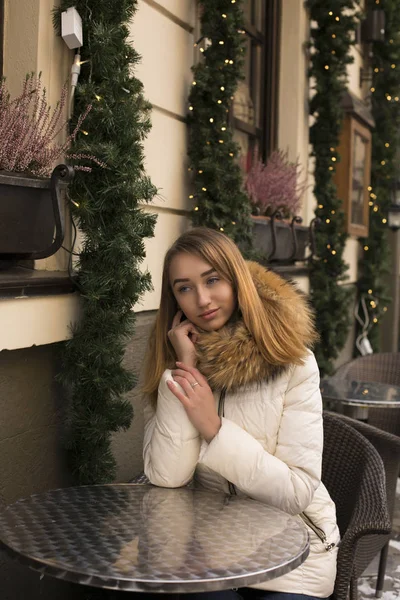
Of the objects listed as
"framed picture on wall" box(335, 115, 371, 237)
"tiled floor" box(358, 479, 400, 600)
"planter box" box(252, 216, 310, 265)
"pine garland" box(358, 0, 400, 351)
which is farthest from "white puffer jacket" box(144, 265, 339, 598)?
"pine garland" box(358, 0, 400, 351)

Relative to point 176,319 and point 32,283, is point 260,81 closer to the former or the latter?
point 176,319

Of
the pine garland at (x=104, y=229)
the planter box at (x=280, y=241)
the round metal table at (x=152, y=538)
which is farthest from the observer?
the planter box at (x=280, y=241)

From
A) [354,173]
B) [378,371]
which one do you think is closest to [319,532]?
[378,371]

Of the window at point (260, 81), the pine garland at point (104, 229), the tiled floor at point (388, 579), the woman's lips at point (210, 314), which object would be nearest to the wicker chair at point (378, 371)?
the tiled floor at point (388, 579)

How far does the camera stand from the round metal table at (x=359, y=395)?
4.35m

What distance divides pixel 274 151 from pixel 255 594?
361 centimetres

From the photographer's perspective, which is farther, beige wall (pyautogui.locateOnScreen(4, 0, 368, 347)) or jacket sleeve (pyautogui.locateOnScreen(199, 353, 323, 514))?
beige wall (pyautogui.locateOnScreen(4, 0, 368, 347))

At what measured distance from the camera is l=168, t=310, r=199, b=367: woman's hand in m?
2.50

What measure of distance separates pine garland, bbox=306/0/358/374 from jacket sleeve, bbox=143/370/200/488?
351cm

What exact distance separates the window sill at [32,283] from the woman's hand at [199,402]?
0.54 meters

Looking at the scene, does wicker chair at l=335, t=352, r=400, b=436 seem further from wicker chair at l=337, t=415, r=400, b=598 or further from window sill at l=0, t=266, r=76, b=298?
window sill at l=0, t=266, r=76, b=298

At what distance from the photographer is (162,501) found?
7.29 ft

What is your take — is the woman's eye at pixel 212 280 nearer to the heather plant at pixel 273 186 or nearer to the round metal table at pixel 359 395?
the round metal table at pixel 359 395

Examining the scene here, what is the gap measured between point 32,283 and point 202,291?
522mm
